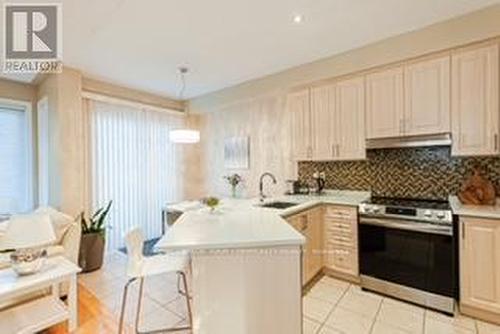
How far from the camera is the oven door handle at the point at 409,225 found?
2410 mm

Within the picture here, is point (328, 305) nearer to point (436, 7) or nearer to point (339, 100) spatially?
point (339, 100)

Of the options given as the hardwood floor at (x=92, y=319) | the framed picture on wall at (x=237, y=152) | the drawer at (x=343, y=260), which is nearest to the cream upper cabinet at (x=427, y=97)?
the drawer at (x=343, y=260)

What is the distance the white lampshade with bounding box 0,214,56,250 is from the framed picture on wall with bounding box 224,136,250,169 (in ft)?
9.59

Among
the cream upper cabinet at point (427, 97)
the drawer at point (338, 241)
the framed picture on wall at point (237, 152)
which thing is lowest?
the drawer at point (338, 241)

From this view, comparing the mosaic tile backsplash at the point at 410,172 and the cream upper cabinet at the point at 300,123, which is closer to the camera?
the mosaic tile backsplash at the point at 410,172

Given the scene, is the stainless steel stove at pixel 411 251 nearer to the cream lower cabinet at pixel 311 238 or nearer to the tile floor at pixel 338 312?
the tile floor at pixel 338 312

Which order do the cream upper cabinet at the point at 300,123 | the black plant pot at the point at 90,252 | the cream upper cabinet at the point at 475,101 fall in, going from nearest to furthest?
the cream upper cabinet at the point at 475,101, the black plant pot at the point at 90,252, the cream upper cabinet at the point at 300,123

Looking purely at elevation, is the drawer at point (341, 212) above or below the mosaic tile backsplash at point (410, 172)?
below

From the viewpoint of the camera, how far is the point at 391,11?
251 cm

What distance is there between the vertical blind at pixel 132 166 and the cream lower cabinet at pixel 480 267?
389cm

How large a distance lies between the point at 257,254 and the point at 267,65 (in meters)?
2.78

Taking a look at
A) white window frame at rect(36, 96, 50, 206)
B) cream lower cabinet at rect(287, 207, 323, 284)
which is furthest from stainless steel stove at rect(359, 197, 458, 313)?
white window frame at rect(36, 96, 50, 206)

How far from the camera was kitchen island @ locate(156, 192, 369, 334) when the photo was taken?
167cm

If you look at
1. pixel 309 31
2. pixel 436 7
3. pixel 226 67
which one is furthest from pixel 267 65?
pixel 436 7
